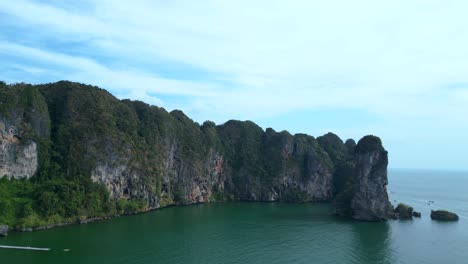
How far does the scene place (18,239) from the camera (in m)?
49.1

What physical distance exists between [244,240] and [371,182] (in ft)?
94.1

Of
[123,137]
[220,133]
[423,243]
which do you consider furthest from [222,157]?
[423,243]

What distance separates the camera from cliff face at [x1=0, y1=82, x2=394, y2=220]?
214ft

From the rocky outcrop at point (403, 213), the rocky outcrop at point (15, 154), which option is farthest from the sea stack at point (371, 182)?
the rocky outcrop at point (15, 154)

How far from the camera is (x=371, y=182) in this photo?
71.2m

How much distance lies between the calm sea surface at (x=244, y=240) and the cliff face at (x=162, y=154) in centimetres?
828

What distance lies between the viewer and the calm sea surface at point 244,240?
4441 cm

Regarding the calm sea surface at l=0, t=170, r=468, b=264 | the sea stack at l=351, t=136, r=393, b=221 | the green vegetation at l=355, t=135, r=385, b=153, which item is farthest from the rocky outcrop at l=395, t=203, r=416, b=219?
the green vegetation at l=355, t=135, r=385, b=153

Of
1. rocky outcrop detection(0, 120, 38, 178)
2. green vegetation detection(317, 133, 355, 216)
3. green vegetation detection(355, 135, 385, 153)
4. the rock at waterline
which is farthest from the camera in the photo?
green vegetation detection(317, 133, 355, 216)

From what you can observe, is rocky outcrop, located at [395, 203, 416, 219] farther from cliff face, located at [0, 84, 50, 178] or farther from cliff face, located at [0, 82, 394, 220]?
cliff face, located at [0, 84, 50, 178]

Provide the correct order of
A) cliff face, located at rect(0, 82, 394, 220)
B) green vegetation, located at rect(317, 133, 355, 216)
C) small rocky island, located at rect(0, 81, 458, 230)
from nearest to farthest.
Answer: small rocky island, located at rect(0, 81, 458, 230), cliff face, located at rect(0, 82, 394, 220), green vegetation, located at rect(317, 133, 355, 216)

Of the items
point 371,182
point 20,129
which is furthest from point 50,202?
point 371,182

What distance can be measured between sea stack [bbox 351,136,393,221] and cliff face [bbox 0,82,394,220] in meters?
0.17

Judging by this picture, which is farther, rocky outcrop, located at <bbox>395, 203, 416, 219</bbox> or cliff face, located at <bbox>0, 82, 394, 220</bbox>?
rocky outcrop, located at <bbox>395, 203, 416, 219</bbox>
